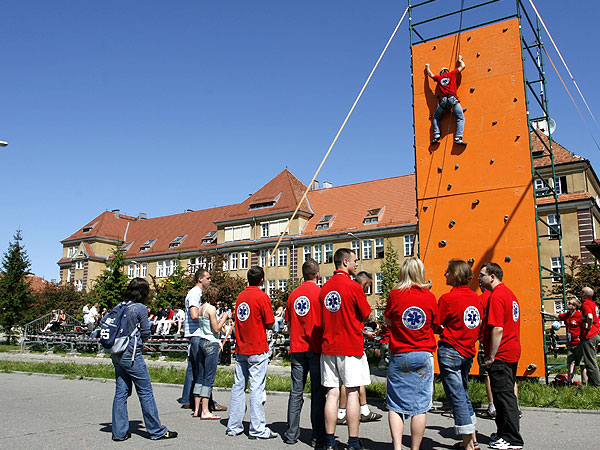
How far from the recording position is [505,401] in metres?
6.22

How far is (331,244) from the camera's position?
5053 cm

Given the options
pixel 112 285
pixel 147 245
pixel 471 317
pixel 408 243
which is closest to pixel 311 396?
pixel 471 317

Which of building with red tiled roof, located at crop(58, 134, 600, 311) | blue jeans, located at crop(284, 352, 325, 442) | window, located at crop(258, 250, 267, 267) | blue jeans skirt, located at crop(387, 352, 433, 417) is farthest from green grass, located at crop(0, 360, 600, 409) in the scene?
window, located at crop(258, 250, 267, 267)

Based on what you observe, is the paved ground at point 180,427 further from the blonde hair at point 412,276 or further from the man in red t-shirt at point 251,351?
the blonde hair at point 412,276

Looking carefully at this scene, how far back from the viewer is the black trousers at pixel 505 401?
6090 millimetres

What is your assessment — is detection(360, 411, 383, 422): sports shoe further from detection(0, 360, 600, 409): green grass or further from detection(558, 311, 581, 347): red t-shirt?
detection(558, 311, 581, 347): red t-shirt

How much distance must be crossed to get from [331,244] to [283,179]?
10.1m

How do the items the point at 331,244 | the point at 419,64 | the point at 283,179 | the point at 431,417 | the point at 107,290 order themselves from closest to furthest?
1. the point at 431,417
2. the point at 419,64
3. the point at 107,290
4. the point at 331,244
5. the point at 283,179

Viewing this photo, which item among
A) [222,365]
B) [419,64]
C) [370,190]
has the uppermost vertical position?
[370,190]

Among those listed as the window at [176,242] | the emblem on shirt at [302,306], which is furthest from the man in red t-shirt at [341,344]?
the window at [176,242]

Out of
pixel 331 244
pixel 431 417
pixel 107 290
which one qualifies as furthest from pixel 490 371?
pixel 331 244

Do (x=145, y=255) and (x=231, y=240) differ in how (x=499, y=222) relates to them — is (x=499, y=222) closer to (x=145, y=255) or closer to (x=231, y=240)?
(x=231, y=240)

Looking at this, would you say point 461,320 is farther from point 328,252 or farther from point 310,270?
point 328,252

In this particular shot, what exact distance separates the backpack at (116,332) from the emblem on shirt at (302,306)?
1993 mm
